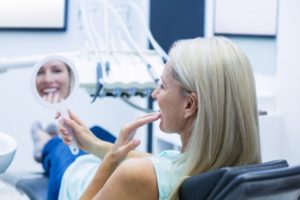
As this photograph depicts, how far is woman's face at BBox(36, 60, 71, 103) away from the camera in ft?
5.70

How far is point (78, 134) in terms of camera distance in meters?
1.80

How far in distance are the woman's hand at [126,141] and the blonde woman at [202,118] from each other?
109 millimetres

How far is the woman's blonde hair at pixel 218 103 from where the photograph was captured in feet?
4.09

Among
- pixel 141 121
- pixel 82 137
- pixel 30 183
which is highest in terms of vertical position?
pixel 141 121

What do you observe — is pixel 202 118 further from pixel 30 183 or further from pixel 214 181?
pixel 30 183

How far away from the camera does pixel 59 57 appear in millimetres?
1739

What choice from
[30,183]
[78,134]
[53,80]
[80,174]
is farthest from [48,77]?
[30,183]

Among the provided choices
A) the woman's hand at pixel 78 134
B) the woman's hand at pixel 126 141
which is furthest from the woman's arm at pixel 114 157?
the woman's hand at pixel 78 134

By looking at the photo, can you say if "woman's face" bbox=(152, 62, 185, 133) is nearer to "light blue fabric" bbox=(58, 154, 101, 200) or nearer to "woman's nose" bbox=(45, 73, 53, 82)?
"woman's nose" bbox=(45, 73, 53, 82)

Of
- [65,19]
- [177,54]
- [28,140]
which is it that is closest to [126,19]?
[65,19]

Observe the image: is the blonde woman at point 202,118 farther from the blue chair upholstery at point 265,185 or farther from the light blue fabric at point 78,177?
the light blue fabric at point 78,177

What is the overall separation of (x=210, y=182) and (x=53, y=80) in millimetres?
770

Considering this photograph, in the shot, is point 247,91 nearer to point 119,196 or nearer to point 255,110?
point 255,110

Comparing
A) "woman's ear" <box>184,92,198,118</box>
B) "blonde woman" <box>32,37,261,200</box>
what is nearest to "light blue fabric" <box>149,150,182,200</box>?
"blonde woman" <box>32,37,261,200</box>
